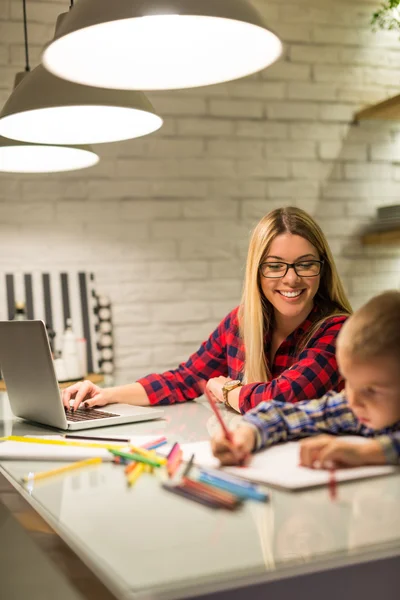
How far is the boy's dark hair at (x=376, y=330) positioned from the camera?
1048 mm

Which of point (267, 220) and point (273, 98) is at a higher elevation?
point (273, 98)

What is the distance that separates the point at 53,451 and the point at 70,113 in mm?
969

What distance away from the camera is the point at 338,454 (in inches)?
42.5

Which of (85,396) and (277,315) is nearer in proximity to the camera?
(85,396)

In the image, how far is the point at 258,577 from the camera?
0.75 metres

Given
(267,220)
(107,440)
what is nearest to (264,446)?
(107,440)

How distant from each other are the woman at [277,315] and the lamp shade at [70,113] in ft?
1.32

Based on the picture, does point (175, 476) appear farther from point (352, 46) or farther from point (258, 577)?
point (352, 46)

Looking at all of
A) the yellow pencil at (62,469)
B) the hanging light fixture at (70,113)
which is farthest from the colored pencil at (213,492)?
the hanging light fixture at (70,113)

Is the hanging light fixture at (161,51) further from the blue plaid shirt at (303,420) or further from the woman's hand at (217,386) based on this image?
the woman's hand at (217,386)

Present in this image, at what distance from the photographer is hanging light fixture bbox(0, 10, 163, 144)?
174cm

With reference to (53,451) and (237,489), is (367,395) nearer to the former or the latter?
(237,489)

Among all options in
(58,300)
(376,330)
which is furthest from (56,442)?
(58,300)

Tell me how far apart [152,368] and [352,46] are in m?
1.88
